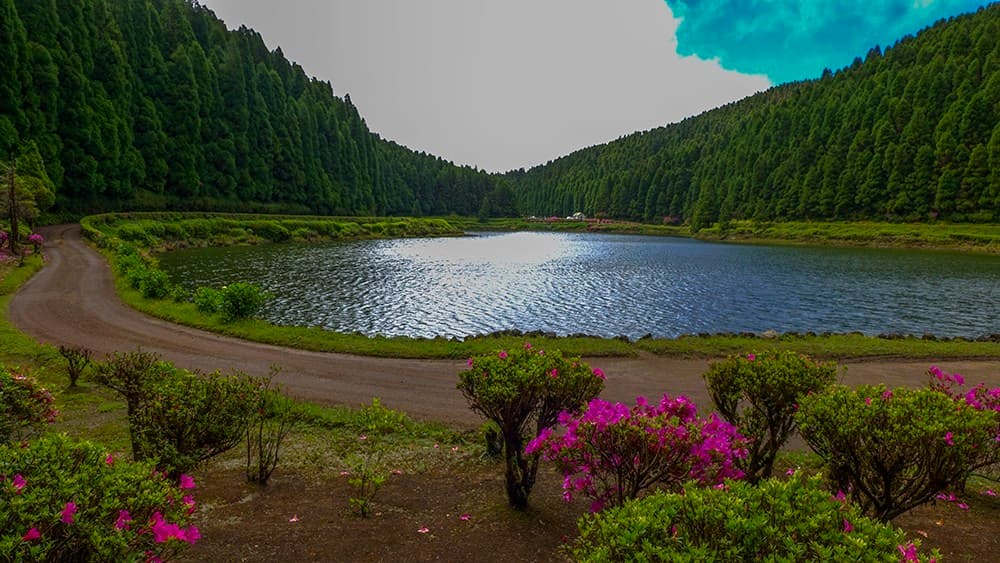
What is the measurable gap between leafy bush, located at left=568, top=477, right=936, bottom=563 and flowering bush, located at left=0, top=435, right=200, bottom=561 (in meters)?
3.38

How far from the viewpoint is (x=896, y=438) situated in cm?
544

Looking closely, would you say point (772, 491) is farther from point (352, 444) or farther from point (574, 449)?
point (352, 444)

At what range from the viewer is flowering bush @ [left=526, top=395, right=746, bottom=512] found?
5.40 m

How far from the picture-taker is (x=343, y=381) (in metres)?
15.4

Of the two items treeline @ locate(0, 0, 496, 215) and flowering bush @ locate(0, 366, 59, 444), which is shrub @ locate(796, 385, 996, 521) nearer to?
flowering bush @ locate(0, 366, 59, 444)

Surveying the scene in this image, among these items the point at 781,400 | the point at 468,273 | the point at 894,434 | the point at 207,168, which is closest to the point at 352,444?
the point at 781,400

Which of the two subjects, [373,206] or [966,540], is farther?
[373,206]

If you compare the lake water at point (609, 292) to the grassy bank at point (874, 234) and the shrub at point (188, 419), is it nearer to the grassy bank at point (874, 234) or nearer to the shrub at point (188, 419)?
the shrub at point (188, 419)

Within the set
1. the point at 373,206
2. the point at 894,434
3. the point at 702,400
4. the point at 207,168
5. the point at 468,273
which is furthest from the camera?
the point at 373,206

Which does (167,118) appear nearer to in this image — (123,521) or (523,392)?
(523,392)

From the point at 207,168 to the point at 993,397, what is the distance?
10688 centimetres

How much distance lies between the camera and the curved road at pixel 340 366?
46.4ft

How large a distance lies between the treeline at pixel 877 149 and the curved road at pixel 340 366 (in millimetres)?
99865

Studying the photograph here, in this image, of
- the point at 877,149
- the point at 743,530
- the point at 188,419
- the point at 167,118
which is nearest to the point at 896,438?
the point at 743,530
